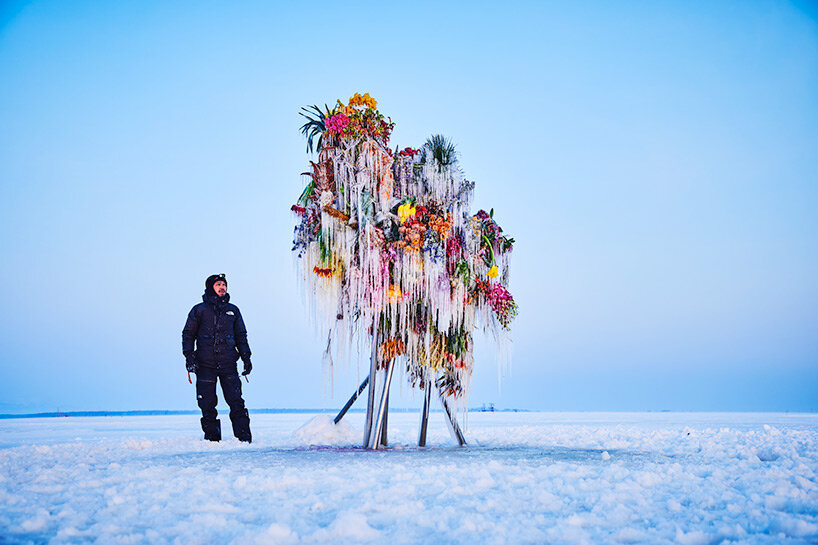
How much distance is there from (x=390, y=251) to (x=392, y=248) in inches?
2.0

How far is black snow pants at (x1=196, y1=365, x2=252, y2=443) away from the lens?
8.35 meters

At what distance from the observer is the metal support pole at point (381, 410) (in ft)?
23.3

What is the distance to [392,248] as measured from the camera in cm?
708

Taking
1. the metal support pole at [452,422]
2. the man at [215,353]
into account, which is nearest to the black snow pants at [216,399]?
the man at [215,353]

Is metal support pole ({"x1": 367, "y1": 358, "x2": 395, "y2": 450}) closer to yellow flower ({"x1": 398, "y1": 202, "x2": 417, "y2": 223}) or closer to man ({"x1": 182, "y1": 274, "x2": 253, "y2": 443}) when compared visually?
yellow flower ({"x1": 398, "y1": 202, "x2": 417, "y2": 223})

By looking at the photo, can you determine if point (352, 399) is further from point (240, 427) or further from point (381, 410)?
point (240, 427)

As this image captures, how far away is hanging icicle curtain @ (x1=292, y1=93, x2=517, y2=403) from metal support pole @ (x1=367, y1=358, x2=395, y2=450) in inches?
5.0

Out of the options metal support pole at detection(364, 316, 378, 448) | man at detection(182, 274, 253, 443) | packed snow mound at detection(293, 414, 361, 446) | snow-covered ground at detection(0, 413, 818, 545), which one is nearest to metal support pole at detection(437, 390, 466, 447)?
metal support pole at detection(364, 316, 378, 448)

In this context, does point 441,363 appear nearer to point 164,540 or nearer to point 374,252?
point 374,252

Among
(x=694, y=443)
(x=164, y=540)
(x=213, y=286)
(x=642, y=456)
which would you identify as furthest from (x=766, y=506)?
(x=213, y=286)

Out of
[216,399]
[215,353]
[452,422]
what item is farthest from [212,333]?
[452,422]

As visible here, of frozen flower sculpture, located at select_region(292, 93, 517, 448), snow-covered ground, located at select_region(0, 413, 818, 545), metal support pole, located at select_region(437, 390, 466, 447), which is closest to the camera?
snow-covered ground, located at select_region(0, 413, 818, 545)

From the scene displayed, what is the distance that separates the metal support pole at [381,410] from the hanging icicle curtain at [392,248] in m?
0.13

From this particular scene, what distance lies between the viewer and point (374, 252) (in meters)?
7.00
